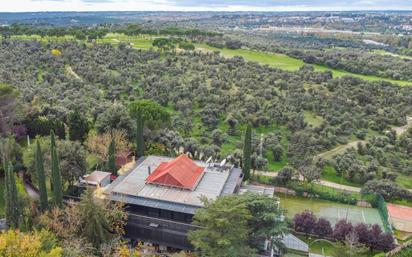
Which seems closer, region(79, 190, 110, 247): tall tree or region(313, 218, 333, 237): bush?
region(79, 190, 110, 247): tall tree

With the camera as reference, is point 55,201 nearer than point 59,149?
Yes

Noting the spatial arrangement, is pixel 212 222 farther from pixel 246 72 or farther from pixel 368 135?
pixel 246 72

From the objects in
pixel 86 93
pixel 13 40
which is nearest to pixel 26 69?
pixel 86 93

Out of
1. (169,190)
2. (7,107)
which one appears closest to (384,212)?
(169,190)

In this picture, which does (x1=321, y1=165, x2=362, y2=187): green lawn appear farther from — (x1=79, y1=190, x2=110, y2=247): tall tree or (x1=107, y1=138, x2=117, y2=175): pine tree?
(x1=79, y1=190, x2=110, y2=247): tall tree

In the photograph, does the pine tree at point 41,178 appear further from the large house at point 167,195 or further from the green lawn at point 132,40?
the green lawn at point 132,40

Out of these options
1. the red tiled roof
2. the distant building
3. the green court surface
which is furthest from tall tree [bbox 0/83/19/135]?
the green court surface
